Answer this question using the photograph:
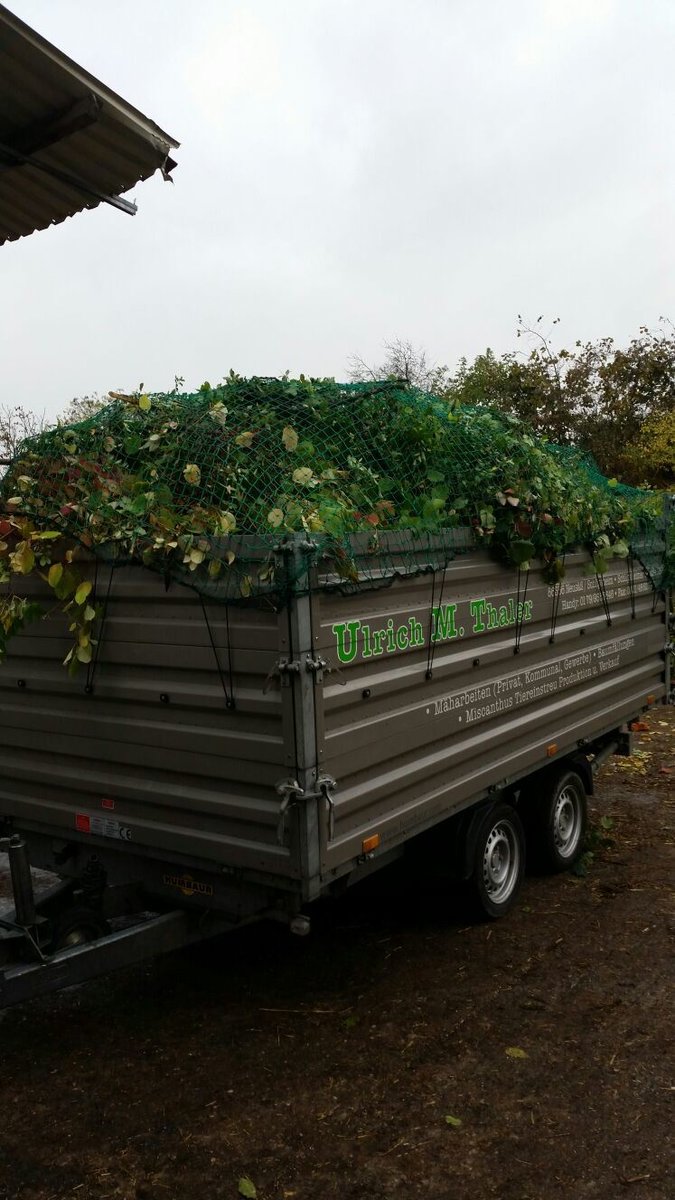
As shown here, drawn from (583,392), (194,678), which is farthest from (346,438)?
(583,392)

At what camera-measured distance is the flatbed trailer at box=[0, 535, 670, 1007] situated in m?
3.61

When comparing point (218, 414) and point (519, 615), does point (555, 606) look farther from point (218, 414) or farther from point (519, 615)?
point (218, 414)

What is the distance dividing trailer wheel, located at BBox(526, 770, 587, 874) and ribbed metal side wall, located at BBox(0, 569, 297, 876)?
281 cm

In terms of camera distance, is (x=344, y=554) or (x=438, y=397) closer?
(x=344, y=554)

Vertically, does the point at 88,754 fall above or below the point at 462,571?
below

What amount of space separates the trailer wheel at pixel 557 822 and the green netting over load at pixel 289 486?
1.55 meters

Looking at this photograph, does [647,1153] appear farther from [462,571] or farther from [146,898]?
[462,571]

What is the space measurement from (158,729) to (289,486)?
3.99 feet

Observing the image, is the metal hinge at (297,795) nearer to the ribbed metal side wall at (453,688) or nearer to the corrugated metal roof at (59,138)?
the ribbed metal side wall at (453,688)

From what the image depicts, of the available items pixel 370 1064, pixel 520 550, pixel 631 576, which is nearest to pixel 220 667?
pixel 370 1064

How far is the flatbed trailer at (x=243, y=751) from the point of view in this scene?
3607mm

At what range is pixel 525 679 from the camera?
5316 millimetres

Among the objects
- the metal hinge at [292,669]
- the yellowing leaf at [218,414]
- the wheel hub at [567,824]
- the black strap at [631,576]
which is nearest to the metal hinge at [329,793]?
the metal hinge at [292,669]

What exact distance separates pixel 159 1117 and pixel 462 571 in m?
2.79
